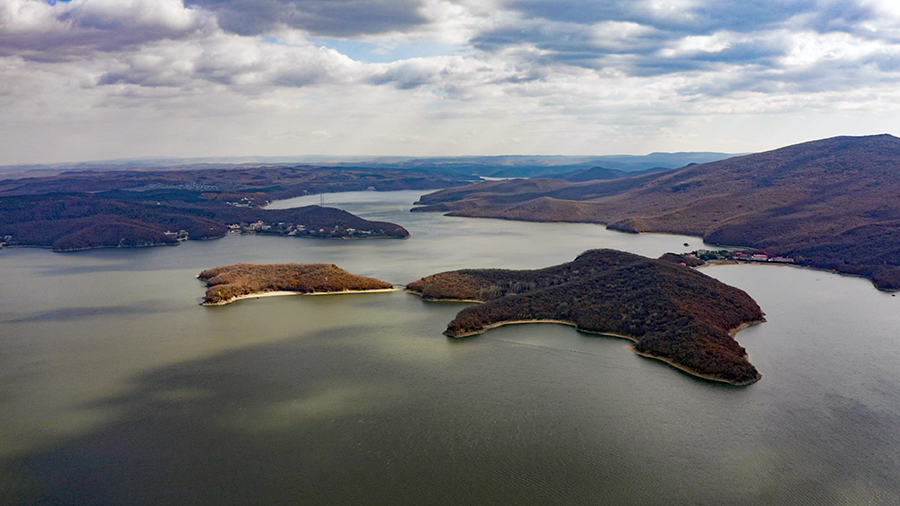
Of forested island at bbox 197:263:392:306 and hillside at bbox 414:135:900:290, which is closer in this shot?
forested island at bbox 197:263:392:306

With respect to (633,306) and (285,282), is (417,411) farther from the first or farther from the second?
(285,282)

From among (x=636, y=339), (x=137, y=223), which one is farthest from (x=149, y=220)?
(x=636, y=339)

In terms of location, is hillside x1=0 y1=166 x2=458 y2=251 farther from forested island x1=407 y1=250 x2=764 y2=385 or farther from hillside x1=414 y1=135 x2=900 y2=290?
forested island x1=407 y1=250 x2=764 y2=385

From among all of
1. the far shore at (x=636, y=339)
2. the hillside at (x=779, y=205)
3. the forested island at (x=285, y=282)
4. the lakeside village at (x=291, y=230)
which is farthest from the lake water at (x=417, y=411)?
the lakeside village at (x=291, y=230)

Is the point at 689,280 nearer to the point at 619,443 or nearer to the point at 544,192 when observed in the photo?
the point at 619,443

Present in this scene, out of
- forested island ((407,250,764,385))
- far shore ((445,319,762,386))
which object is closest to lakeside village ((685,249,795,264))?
forested island ((407,250,764,385))
